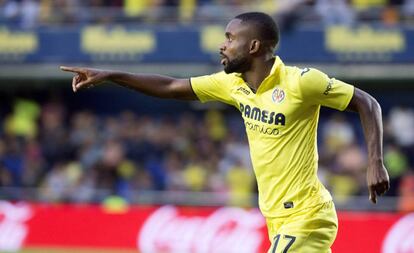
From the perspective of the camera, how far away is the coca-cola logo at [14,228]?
49.3 feet

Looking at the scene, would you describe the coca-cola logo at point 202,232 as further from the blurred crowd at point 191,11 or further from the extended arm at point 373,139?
the extended arm at point 373,139

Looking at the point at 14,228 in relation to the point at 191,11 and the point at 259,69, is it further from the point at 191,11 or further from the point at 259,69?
the point at 259,69

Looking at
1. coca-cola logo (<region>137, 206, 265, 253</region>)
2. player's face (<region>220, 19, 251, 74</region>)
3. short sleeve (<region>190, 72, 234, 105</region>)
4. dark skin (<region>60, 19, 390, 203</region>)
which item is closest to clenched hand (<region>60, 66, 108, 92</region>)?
dark skin (<region>60, 19, 390, 203</region>)

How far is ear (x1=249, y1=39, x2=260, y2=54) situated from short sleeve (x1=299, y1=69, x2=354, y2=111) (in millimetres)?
373

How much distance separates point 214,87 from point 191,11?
1148 centimetres

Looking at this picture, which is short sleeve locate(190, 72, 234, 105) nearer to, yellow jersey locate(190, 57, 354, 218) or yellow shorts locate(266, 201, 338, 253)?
yellow jersey locate(190, 57, 354, 218)

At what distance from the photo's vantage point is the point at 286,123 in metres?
6.24

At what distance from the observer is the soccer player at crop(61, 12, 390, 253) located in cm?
611

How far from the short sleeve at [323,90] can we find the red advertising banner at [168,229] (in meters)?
6.73

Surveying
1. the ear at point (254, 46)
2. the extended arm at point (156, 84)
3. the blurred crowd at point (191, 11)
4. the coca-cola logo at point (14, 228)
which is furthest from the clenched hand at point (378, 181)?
the blurred crowd at point (191, 11)

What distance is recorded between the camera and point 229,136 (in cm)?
1766

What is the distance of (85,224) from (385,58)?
615cm

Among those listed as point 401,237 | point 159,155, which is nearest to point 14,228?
point 159,155

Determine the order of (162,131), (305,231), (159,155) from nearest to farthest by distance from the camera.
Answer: (305,231), (159,155), (162,131)
